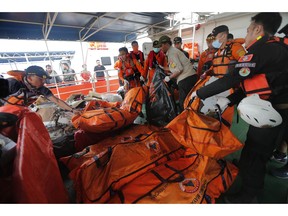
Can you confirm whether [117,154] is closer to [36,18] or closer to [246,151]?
[246,151]

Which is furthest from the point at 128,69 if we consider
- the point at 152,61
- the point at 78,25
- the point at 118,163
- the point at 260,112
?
the point at 260,112

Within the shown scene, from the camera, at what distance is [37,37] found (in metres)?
3.53

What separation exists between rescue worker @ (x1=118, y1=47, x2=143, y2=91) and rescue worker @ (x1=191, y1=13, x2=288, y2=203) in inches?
95.8

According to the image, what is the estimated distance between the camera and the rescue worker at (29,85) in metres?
1.47

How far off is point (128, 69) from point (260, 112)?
9.16ft

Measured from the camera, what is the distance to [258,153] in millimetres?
979

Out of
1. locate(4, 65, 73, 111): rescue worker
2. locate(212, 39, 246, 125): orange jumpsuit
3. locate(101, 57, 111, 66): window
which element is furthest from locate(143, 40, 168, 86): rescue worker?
locate(101, 57, 111, 66): window

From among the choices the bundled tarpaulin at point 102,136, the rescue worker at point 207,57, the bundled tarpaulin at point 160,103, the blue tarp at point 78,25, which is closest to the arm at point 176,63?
the bundled tarpaulin at point 160,103

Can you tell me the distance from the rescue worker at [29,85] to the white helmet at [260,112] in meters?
1.70

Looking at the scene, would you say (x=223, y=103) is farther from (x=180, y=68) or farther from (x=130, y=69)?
(x=130, y=69)

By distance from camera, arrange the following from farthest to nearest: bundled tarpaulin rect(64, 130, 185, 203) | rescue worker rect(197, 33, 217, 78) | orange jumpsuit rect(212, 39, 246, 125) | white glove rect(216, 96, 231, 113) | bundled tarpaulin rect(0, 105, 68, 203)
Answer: rescue worker rect(197, 33, 217, 78) → orange jumpsuit rect(212, 39, 246, 125) → white glove rect(216, 96, 231, 113) → bundled tarpaulin rect(64, 130, 185, 203) → bundled tarpaulin rect(0, 105, 68, 203)

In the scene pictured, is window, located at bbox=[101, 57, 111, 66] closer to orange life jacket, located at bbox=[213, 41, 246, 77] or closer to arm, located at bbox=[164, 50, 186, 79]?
arm, located at bbox=[164, 50, 186, 79]

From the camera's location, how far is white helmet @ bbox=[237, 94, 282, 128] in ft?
2.66
